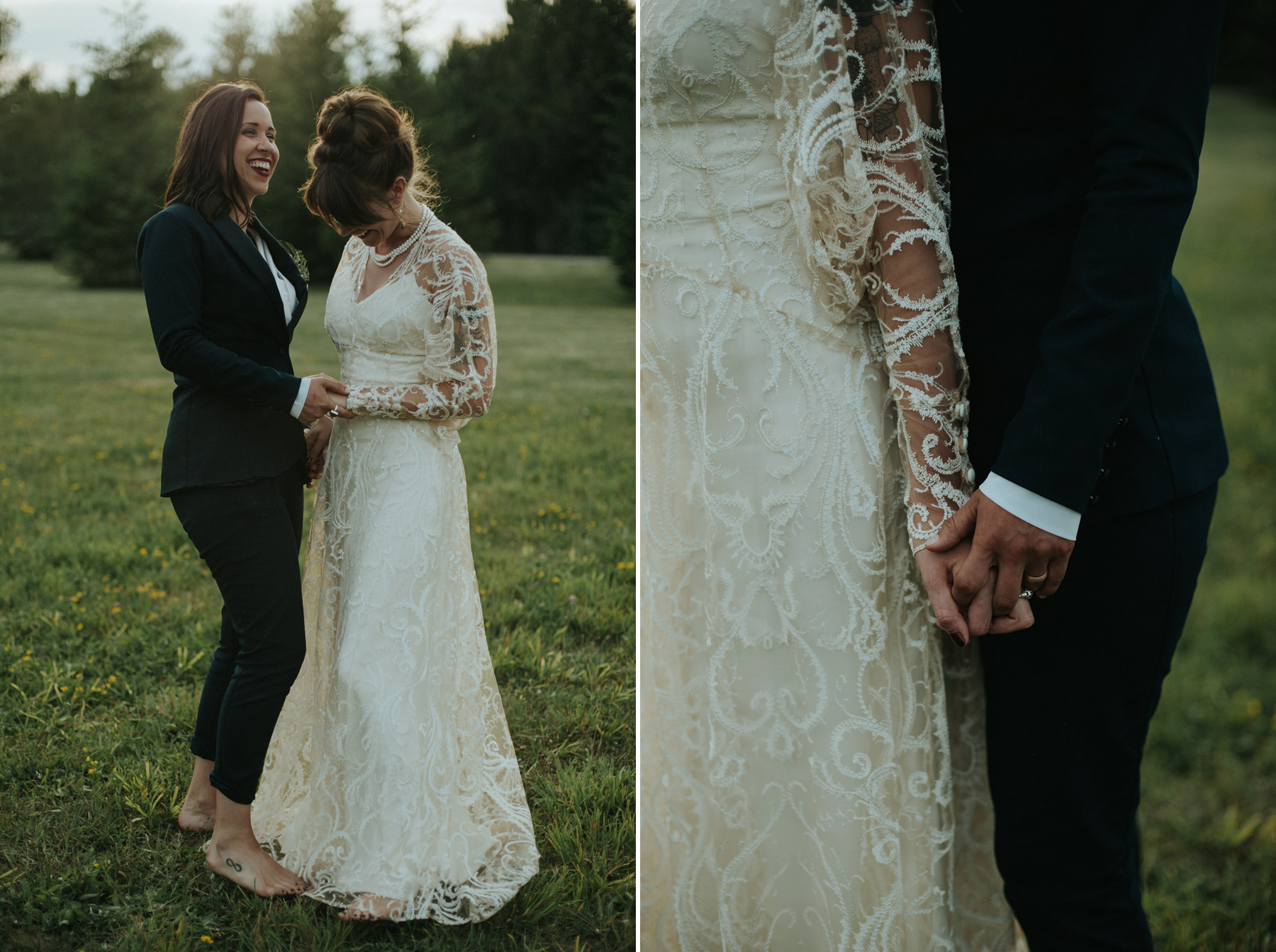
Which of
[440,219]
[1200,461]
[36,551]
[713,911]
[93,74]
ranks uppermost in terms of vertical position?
[93,74]

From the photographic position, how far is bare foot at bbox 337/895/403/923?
1396 mm

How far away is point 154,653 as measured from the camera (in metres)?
1.53

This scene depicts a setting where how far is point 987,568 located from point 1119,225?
0.40 meters

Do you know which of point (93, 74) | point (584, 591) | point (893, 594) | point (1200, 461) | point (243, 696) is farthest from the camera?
point (584, 591)

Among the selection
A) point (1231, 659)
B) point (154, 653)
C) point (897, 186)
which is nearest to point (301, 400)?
point (154, 653)

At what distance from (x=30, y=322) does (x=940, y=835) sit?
5.56ft

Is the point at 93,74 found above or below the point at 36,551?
above

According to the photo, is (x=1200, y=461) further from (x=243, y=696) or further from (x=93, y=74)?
(x=93, y=74)

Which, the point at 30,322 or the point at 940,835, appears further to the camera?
the point at 30,322

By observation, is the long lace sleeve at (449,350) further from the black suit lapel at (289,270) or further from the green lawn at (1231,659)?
the green lawn at (1231,659)

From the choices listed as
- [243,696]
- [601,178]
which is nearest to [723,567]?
[601,178]

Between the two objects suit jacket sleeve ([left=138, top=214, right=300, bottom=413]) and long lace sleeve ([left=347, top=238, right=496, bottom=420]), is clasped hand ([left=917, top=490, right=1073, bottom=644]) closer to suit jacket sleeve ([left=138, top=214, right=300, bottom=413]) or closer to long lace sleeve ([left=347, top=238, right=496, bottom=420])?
long lace sleeve ([left=347, top=238, right=496, bottom=420])

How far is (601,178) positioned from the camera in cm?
150

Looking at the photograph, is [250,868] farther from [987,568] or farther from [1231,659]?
[1231,659]
